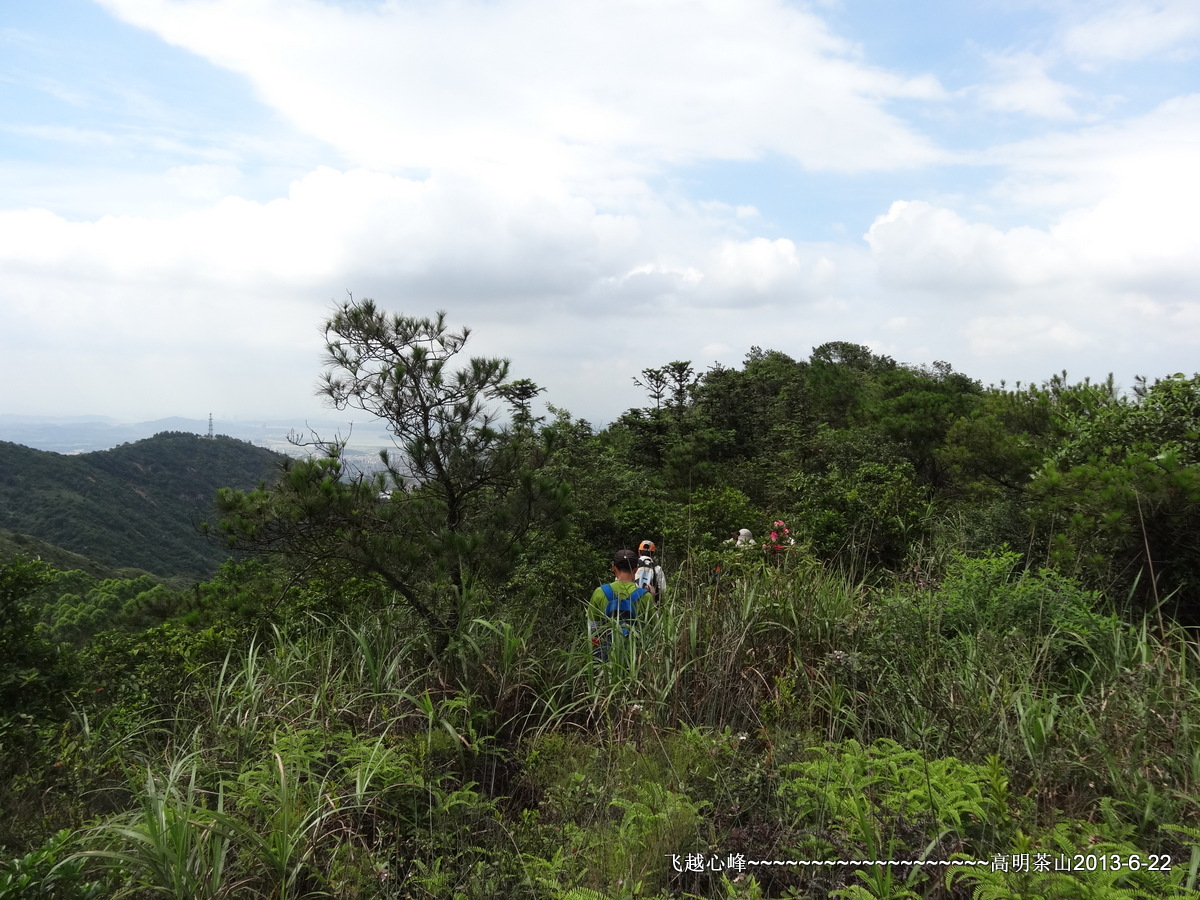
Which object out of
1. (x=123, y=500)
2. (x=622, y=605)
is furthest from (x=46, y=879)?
(x=123, y=500)

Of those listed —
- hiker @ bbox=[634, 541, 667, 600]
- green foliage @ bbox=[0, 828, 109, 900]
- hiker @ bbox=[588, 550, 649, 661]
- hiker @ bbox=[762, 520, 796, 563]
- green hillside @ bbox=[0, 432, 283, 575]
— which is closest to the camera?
green foliage @ bbox=[0, 828, 109, 900]

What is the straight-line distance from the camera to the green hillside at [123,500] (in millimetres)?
41438

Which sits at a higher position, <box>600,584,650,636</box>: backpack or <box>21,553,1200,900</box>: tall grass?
<box>600,584,650,636</box>: backpack

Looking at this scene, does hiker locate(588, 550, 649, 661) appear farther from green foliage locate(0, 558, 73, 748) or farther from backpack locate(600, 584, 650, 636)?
green foliage locate(0, 558, 73, 748)

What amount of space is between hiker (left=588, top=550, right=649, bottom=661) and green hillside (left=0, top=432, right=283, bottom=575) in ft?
109

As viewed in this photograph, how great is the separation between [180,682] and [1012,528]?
A: 7961 millimetres

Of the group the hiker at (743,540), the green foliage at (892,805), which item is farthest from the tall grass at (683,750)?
the hiker at (743,540)

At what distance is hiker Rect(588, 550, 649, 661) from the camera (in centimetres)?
364

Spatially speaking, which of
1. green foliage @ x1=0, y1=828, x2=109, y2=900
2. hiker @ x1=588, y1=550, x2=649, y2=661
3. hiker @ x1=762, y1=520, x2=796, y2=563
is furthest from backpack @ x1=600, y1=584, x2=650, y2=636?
green foliage @ x1=0, y1=828, x2=109, y2=900

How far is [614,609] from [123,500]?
5672 cm

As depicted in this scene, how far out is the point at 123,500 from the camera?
49969mm

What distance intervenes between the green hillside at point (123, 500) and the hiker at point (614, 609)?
33243 mm

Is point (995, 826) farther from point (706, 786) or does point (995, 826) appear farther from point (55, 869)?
point (55, 869)

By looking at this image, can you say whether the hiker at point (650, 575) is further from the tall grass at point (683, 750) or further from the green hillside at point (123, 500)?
the green hillside at point (123, 500)
